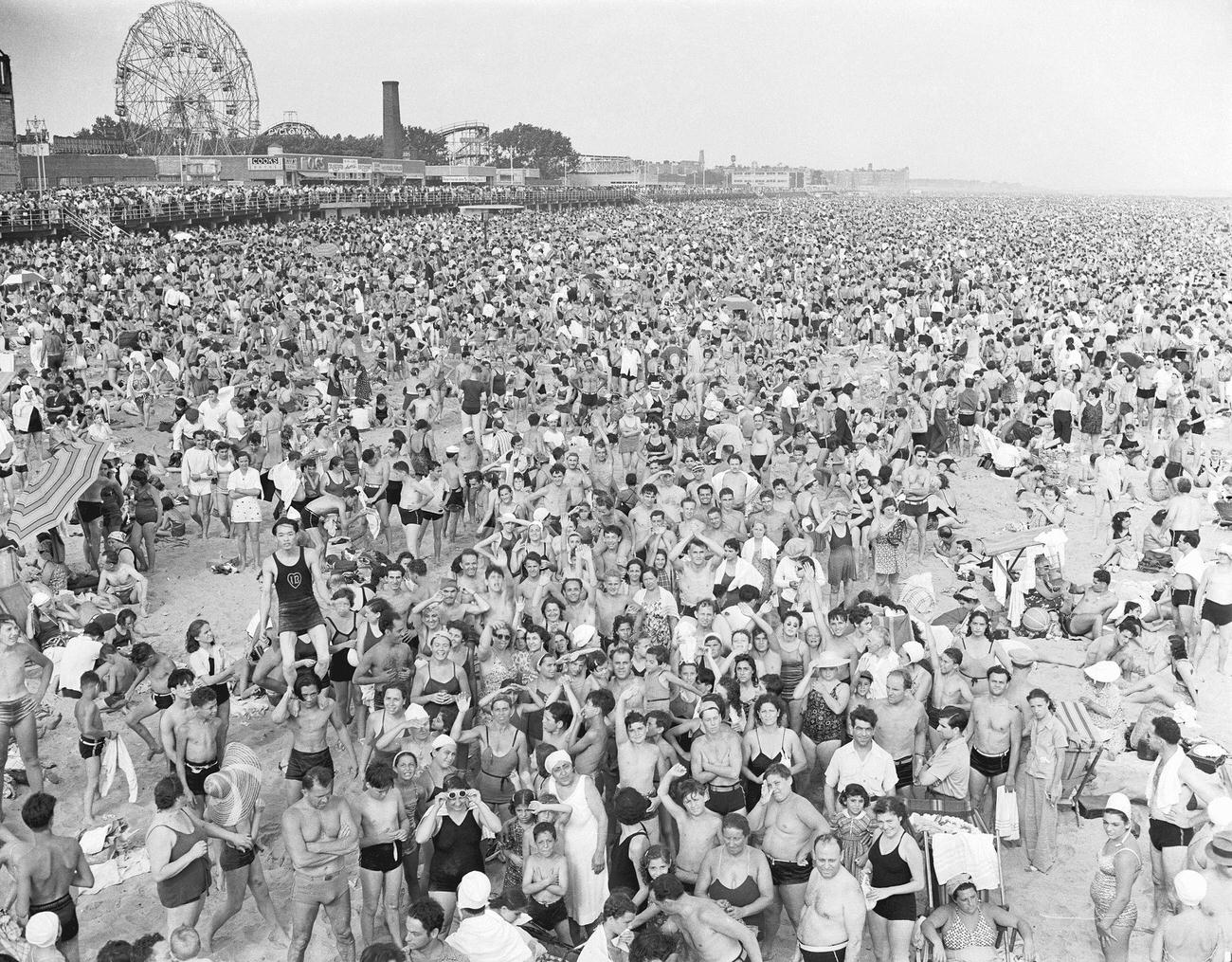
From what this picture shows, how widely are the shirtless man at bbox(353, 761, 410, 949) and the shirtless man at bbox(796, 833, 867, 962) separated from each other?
1.73 m

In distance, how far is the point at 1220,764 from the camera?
5012 mm

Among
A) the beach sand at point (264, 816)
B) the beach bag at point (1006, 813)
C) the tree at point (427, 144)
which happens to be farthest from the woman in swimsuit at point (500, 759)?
the tree at point (427, 144)

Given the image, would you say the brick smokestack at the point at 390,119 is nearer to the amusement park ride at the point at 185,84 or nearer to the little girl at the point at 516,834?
the amusement park ride at the point at 185,84

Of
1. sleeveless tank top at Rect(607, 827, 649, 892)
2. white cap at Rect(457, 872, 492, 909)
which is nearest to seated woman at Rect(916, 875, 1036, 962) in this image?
sleeveless tank top at Rect(607, 827, 649, 892)

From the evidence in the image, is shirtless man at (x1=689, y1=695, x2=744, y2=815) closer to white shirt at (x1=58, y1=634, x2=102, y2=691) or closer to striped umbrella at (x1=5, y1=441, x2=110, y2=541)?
white shirt at (x1=58, y1=634, x2=102, y2=691)

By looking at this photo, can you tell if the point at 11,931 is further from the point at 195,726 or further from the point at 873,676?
the point at 873,676

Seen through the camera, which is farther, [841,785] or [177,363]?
[177,363]

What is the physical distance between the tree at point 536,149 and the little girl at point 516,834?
4384 inches

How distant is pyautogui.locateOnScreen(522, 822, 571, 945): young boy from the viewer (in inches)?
183

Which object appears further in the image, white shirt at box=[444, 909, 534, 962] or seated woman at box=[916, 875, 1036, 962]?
seated woman at box=[916, 875, 1036, 962]

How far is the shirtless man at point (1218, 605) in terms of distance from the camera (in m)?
7.39

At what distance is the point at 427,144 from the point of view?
107062 millimetres

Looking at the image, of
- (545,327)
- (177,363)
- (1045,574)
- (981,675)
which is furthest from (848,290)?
(981,675)

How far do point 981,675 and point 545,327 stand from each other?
14439 millimetres
